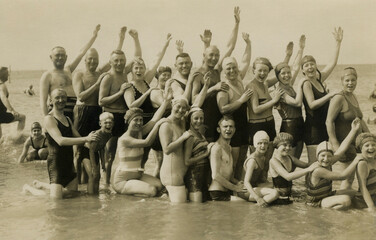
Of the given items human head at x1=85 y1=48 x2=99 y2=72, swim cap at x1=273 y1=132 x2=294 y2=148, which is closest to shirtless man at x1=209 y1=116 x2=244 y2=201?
swim cap at x1=273 y1=132 x2=294 y2=148

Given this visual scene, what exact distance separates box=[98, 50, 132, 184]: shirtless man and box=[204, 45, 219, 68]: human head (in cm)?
123

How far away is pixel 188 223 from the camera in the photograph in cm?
620

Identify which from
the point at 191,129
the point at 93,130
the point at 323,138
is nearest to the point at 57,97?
the point at 93,130

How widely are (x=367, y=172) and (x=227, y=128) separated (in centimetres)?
191

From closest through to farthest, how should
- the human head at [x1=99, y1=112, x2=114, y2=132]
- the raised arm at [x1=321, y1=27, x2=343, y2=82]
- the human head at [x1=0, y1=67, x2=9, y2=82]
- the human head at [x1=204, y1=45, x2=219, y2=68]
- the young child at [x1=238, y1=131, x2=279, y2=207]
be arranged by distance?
the young child at [x1=238, y1=131, x2=279, y2=207], the human head at [x1=99, y1=112, x2=114, y2=132], the human head at [x1=204, y1=45, x2=219, y2=68], the raised arm at [x1=321, y1=27, x2=343, y2=82], the human head at [x1=0, y1=67, x2=9, y2=82]

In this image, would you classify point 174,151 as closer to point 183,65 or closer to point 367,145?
point 183,65

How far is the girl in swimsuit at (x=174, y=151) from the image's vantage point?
7.17 metres

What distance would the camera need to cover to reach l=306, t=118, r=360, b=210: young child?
6.73 m

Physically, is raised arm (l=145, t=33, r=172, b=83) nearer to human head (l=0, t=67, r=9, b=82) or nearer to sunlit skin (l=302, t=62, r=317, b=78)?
sunlit skin (l=302, t=62, r=317, b=78)

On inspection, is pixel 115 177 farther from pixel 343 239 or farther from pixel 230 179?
pixel 343 239

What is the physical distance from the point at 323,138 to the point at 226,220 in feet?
7.53

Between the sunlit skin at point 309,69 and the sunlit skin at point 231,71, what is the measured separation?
1.03m

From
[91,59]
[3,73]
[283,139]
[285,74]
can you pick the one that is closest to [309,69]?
[285,74]

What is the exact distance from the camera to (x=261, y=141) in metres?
7.04
